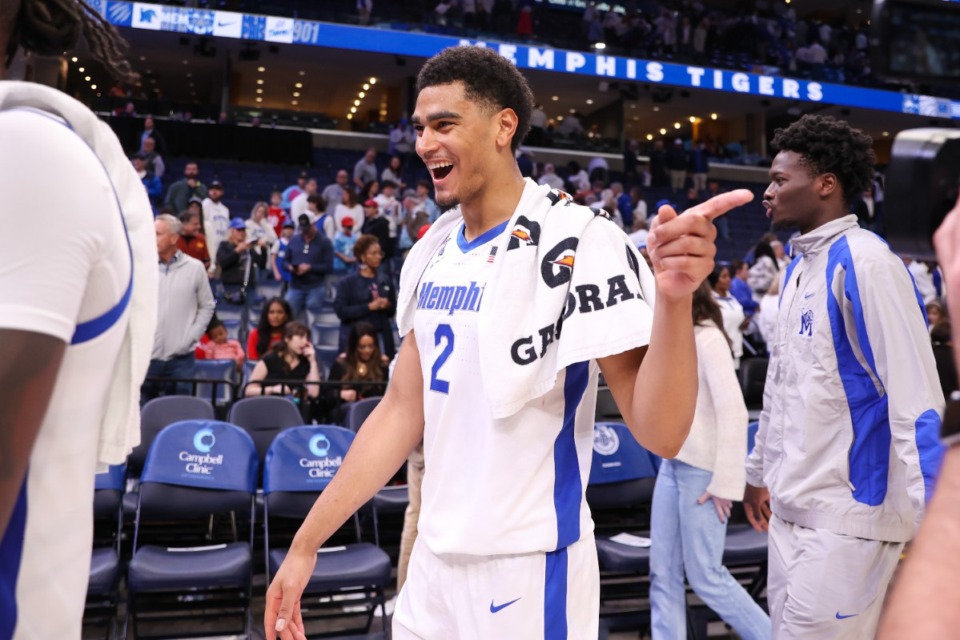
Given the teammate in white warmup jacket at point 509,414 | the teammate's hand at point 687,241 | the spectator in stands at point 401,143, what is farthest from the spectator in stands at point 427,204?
the teammate's hand at point 687,241

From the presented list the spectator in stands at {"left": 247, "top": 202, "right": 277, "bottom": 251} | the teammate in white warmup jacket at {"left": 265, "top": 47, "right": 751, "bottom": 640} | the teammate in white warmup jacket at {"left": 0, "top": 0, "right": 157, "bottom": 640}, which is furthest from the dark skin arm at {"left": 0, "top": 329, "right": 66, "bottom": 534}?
the spectator in stands at {"left": 247, "top": 202, "right": 277, "bottom": 251}

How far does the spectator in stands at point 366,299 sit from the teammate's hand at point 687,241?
6667 millimetres

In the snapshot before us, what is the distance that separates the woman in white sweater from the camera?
401 centimetres

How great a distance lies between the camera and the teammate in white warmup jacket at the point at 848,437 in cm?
253

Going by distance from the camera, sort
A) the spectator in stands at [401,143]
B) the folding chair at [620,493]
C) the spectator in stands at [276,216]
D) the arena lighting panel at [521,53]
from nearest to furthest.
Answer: the folding chair at [620,493] → the spectator in stands at [276,216] → the spectator in stands at [401,143] → the arena lighting panel at [521,53]

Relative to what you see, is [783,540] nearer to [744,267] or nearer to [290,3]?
[744,267]

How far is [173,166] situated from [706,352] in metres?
15.0

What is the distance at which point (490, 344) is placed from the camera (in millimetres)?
1865

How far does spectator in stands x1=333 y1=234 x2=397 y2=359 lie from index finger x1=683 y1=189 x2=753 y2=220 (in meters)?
6.73

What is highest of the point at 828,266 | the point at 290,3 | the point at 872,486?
the point at 290,3

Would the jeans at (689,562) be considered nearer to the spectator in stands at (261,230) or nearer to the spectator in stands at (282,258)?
the spectator in stands at (282,258)

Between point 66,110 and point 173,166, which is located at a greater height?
point 173,166

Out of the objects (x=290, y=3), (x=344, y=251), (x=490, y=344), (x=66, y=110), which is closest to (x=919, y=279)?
(x=344, y=251)

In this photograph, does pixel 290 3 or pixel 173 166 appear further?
pixel 290 3
